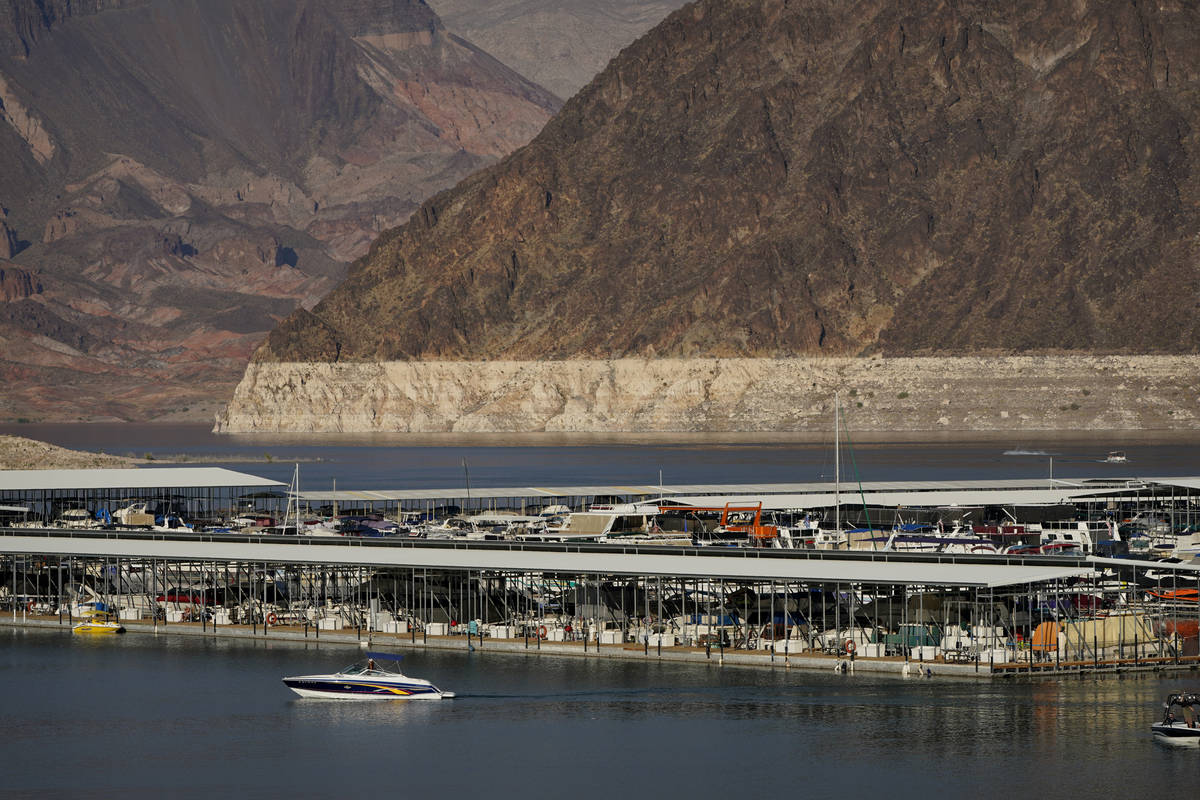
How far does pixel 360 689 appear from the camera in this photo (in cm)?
7638

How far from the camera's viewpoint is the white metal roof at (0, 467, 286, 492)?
123312mm

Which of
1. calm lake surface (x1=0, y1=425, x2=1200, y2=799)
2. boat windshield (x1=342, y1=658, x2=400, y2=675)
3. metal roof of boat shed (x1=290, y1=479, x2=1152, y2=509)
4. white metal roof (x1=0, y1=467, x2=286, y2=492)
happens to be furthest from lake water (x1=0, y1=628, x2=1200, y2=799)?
metal roof of boat shed (x1=290, y1=479, x2=1152, y2=509)

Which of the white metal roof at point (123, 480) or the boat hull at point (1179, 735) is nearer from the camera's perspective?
the boat hull at point (1179, 735)

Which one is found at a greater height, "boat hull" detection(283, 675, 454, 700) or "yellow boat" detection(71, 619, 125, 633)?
"yellow boat" detection(71, 619, 125, 633)

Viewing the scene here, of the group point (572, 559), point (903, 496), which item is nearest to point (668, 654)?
point (572, 559)

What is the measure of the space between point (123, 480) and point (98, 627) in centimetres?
3661

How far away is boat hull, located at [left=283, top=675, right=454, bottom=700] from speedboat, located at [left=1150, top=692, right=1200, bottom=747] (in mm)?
23678

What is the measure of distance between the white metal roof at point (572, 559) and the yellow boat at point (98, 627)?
290 centimetres

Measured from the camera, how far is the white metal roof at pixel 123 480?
123312mm

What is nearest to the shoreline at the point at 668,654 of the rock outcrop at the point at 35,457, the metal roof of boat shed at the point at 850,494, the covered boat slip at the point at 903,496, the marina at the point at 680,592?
the marina at the point at 680,592

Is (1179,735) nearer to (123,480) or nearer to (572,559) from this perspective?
(572,559)

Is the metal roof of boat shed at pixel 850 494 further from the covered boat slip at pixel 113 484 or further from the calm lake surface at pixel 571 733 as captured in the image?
the calm lake surface at pixel 571 733

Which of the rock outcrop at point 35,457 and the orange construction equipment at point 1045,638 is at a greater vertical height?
the rock outcrop at point 35,457

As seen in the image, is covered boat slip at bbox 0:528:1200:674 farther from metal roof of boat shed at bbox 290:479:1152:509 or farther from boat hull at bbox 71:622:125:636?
metal roof of boat shed at bbox 290:479:1152:509
